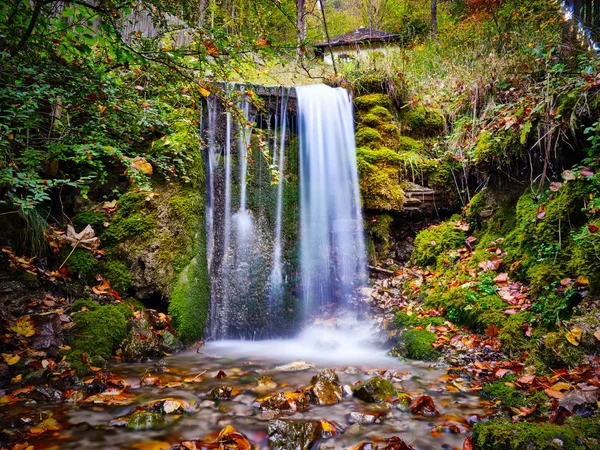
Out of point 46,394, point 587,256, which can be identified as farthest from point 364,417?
point 587,256

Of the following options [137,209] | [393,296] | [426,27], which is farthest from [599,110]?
[426,27]

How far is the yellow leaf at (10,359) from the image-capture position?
2.81m

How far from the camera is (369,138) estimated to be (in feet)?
22.4

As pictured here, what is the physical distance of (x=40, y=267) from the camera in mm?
3975

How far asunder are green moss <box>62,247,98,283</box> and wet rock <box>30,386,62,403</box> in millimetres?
1834

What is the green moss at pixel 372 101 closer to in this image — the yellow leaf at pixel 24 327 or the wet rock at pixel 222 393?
the wet rock at pixel 222 393

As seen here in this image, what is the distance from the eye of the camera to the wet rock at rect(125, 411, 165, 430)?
2213 millimetres

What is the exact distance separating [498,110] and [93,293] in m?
6.04

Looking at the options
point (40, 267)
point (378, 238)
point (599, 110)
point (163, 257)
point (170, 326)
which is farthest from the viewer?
point (378, 238)

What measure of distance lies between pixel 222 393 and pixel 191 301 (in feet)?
6.58

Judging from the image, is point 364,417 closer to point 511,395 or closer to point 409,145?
point 511,395

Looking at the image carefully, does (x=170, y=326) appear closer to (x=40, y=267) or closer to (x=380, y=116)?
(x=40, y=267)

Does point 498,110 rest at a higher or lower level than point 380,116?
lower

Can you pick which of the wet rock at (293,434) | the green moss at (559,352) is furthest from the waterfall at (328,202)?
the wet rock at (293,434)
